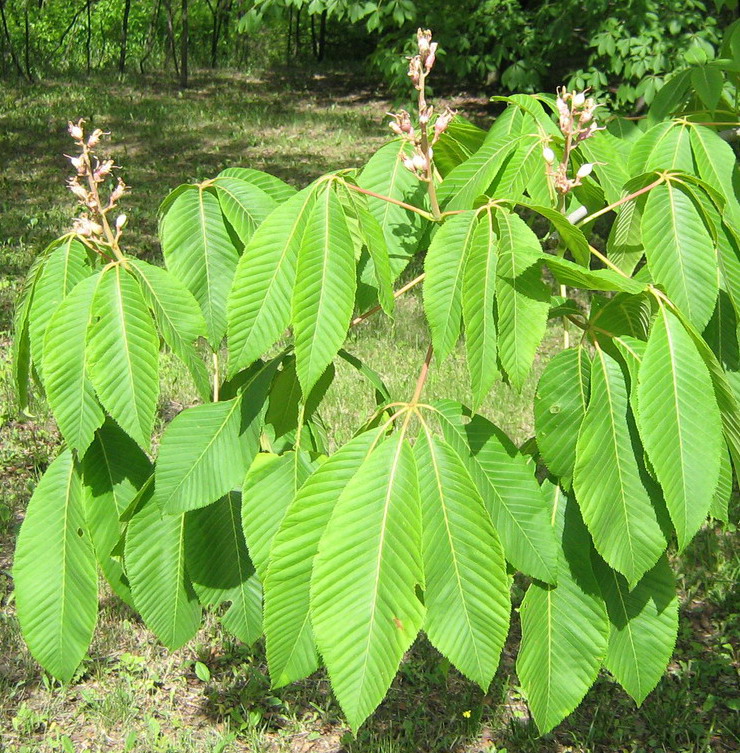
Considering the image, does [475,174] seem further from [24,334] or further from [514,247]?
[24,334]

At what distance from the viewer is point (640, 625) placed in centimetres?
111

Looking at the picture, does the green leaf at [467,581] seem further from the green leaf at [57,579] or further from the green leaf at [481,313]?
the green leaf at [57,579]

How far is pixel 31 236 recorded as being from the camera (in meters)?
6.59

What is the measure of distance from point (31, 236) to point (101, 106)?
4415 millimetres

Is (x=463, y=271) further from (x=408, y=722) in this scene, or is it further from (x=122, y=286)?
(x=408, y=722)

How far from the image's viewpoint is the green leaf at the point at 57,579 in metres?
1.19

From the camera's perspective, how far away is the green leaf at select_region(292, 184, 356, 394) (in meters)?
1.00

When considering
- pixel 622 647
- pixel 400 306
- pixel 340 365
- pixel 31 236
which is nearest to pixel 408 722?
pixel 622 647

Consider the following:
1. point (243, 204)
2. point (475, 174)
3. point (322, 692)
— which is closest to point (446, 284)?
point (475, 174)

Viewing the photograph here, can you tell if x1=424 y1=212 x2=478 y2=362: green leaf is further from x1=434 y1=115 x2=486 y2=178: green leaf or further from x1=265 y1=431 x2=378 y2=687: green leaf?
x1=434 y1=115 x2=486 y2=178: green leaf

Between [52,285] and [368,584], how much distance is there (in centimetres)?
61

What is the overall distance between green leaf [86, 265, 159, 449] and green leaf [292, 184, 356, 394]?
0.21m

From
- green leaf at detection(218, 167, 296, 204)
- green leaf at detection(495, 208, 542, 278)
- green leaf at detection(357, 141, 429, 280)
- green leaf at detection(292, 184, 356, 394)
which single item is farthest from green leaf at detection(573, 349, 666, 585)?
green leaf at detection(218, 167, 296, 204)

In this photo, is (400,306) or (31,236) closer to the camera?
(400,306)
